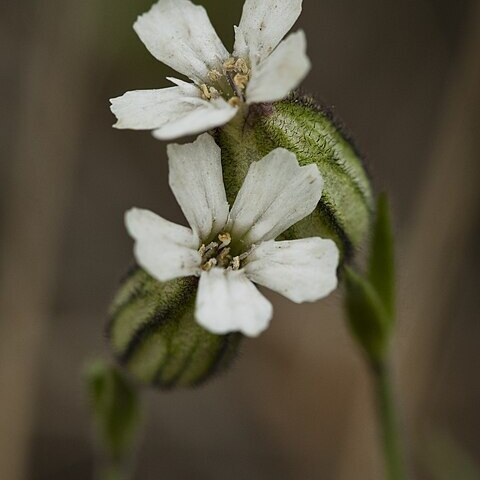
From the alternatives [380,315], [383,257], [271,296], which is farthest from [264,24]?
[271,296]

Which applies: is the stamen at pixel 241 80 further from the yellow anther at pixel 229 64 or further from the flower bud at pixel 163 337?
the flower bud at pixel 163 337

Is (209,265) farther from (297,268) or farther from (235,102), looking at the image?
(235,102)

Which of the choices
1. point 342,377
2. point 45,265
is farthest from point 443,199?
point 45,265

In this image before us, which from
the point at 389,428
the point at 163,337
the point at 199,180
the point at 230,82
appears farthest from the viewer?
the point at 389,428

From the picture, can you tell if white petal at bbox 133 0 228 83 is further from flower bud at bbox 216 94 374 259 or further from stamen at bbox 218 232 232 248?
stamen at bbox 218 232 232 248

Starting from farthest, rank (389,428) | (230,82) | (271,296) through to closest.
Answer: (271,296), (389,428), (230,82)

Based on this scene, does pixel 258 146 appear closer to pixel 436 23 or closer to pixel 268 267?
pixel 268 267

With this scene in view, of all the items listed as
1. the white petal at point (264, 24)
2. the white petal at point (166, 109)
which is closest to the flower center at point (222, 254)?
the white petal at point (166, 109)

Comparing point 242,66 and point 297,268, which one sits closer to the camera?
point 297,268
